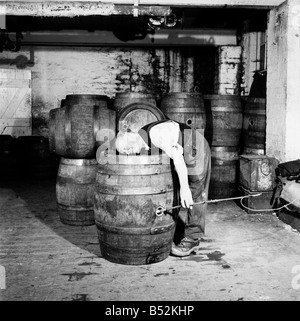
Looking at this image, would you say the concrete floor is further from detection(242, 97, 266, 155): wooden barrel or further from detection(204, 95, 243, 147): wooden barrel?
detection(204, 95, 243, 147): wooden barrel

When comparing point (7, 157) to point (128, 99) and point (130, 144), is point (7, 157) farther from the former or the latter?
point (130, 144)

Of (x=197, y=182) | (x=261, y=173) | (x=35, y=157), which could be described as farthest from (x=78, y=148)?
(x=35, y=157)

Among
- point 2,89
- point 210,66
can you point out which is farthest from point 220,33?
point 2,89

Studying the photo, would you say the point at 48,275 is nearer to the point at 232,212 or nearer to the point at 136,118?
the point at 136,118

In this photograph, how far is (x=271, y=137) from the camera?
19.3 ft

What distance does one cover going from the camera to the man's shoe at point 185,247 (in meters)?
3.84

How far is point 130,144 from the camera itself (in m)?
3.75

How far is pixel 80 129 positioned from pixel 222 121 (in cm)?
252

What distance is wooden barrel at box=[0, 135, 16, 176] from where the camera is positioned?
27.1ft

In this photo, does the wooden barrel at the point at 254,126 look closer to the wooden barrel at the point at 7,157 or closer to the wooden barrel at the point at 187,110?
the wooden barrel at the point at 187,110

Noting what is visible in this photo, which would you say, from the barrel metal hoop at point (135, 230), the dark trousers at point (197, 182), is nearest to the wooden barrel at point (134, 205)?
the barrel metal hoop at point (135, 230)

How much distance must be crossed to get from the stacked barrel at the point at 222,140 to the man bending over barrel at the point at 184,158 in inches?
84.8

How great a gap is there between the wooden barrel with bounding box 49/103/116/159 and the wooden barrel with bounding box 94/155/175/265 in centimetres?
111

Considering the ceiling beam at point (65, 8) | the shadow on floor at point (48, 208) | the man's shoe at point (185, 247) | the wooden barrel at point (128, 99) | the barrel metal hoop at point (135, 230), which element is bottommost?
the shadow on floor at point (48, 208)
